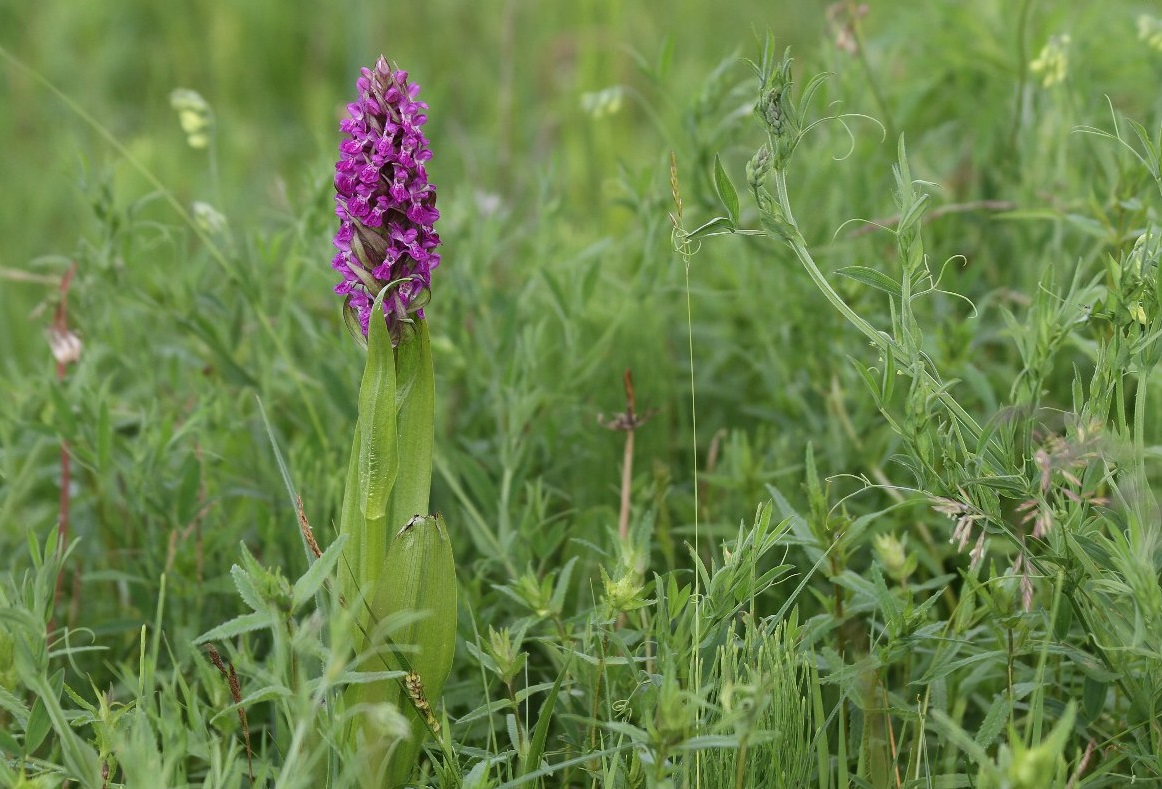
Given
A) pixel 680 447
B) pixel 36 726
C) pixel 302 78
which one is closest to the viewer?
pixel 36 726

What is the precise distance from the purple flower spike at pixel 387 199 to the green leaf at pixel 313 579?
324 millimetres

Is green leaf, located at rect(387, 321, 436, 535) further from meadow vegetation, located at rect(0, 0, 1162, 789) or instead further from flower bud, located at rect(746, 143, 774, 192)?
flower bud, located at rect(746, 143, 774, 192)

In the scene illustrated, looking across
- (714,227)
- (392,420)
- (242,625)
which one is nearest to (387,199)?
(392,420)

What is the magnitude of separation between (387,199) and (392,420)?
0.97ft

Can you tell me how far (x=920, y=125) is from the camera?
3445 mm

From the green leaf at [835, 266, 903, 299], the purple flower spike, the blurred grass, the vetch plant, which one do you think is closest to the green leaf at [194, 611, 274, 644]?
the vetch plant

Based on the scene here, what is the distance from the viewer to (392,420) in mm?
1599

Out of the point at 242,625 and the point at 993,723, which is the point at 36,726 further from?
the point at 993,723

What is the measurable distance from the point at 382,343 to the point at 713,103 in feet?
4.39

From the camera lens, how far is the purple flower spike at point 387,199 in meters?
1.58

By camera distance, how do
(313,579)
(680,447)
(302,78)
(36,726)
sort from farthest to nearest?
(302,78) → (680,447) → (36,726) → (313,579)

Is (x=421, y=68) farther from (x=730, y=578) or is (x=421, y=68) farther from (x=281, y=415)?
(x=730, y=578)

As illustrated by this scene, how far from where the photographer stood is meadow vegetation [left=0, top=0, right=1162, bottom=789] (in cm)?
155

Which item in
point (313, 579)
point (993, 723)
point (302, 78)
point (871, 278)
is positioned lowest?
point (993, 723)
